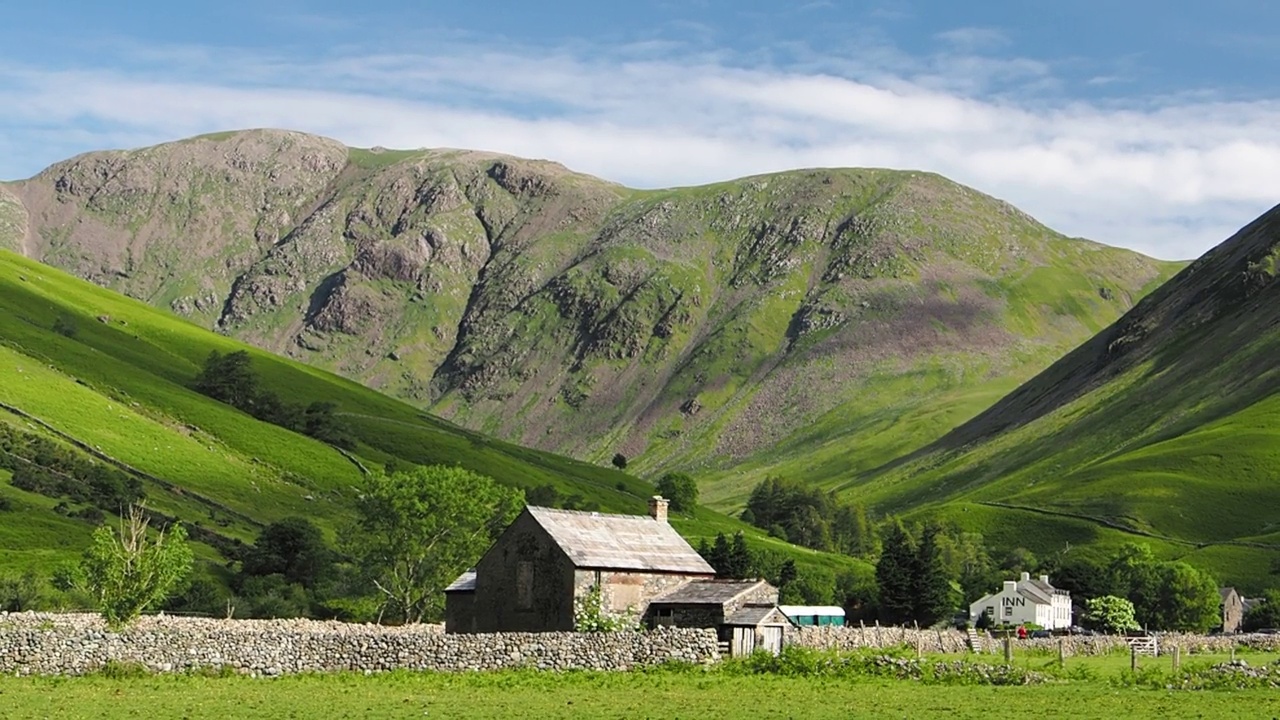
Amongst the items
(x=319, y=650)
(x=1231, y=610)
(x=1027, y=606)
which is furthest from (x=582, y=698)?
(x=1231, y=610)

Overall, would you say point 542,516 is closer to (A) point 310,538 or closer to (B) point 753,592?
(B) point 753,592

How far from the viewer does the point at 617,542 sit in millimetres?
77875

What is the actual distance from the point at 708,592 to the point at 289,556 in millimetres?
63080

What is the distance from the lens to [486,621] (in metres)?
78.3

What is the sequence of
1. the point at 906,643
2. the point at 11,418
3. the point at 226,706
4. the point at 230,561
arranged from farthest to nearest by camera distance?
the point at 11,418 → the point at 230,561 → the point at 906,643 → the point at 226,706

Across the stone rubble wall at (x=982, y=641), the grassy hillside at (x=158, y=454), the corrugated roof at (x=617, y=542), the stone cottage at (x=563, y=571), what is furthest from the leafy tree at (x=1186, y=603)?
the stone cottage at (x=563, y=571)

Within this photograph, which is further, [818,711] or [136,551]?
[136,551]

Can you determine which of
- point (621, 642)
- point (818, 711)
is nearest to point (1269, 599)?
point (621, 642)

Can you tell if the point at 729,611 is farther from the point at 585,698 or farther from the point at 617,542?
the point at 585,698

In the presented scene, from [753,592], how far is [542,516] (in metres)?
11.7

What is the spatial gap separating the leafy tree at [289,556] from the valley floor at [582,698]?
75567 mm

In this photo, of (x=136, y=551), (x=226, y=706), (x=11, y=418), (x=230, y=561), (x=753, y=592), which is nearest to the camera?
(x=226, y=706)

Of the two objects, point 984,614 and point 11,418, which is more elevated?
point 11,418

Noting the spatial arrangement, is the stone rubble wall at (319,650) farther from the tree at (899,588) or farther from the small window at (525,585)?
the tree at (899,588)
